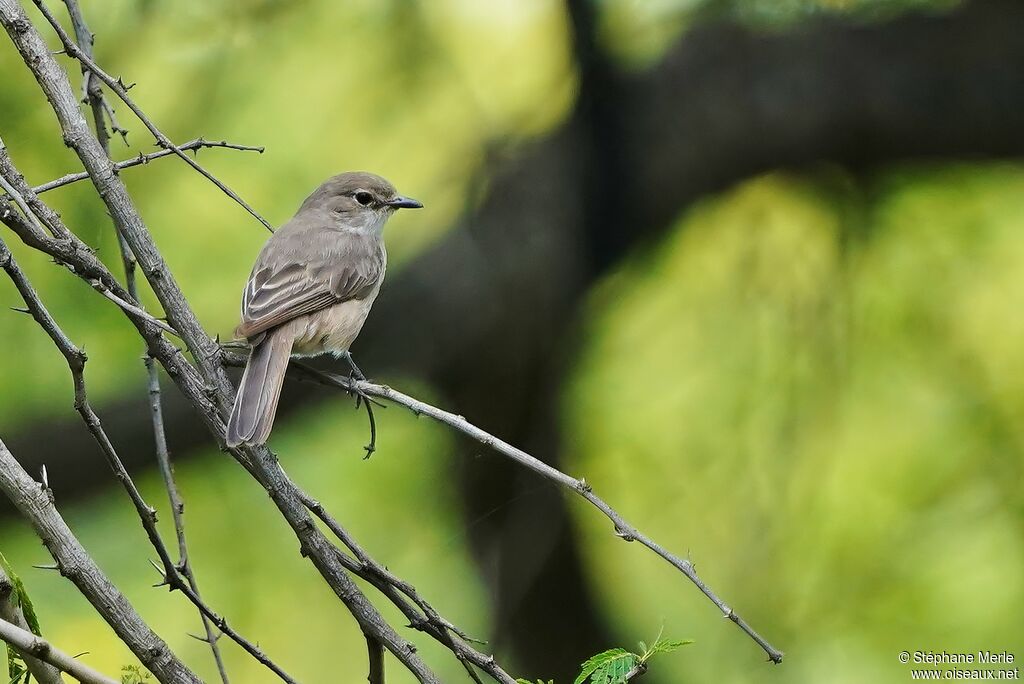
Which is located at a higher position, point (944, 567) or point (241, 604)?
point (944, 567)

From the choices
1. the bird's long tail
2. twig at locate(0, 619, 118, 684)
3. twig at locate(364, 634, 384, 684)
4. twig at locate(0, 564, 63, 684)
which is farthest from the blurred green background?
twig at locate(0, 619, 118, 684)

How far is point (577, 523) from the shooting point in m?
6.13

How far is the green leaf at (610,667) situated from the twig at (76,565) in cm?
87

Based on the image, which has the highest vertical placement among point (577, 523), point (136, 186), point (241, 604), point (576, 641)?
point (136, 186)

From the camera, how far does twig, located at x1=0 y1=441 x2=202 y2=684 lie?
7.11 feet

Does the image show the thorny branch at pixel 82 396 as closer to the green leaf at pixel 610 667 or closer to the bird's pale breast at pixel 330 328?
the green leaf at pixel 610 667

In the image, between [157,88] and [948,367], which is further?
[157,88]

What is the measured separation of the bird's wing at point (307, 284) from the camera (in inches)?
150

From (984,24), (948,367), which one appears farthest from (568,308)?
(984,24)

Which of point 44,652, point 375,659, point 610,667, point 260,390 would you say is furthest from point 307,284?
point 44,652

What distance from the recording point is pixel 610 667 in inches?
91.8

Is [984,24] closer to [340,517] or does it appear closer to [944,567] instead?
[944,567]

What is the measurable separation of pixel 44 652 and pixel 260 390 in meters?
1.27

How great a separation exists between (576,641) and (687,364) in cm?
166
